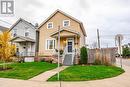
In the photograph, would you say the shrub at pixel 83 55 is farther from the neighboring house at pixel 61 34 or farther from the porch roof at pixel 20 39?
the porch roof at pixel 20 39

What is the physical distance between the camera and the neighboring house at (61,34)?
2933cm

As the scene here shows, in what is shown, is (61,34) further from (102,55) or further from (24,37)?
(24,37)

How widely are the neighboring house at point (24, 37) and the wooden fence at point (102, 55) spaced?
1206cm

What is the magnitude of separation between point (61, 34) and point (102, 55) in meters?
7.41

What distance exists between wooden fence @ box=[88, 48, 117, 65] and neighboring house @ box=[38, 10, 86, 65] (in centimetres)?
266

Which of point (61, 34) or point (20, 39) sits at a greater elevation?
point (61, 34)

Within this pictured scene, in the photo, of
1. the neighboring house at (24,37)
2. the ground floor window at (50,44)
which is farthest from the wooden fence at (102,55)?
the neighboring house at (24,37)

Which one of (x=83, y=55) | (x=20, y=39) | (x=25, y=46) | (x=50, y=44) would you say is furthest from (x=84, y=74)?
(x=25, y=46)

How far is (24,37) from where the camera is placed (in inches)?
1367

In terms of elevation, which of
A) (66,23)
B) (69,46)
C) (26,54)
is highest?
(66,23)

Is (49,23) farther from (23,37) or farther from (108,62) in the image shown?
(108,62)

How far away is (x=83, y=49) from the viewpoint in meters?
26.1

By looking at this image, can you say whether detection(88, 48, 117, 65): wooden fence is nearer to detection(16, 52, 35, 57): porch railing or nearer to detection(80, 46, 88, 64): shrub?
detection(80, 46, 88, 64): shrub

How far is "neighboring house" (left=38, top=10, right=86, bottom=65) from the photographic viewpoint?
29.3 meters
